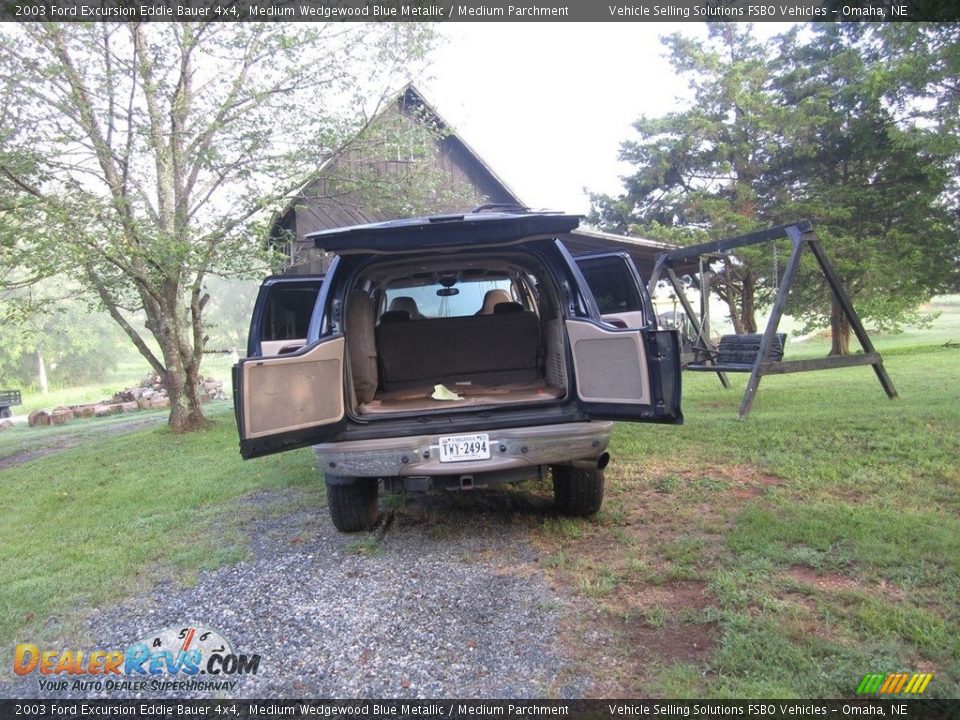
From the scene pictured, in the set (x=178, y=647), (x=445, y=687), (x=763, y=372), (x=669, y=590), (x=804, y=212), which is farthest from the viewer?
(x=804, y=212)

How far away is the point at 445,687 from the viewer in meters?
2.35

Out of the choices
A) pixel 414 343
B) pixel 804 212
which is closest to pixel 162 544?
pixel 414 343

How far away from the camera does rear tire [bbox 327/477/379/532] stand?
13.2 feet

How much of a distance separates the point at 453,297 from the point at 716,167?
14496 millimetres

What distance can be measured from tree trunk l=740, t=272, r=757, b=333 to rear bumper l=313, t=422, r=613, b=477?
14940mm

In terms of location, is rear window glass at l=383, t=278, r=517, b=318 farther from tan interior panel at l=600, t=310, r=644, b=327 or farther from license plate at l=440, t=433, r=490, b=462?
license plate at l=440, t=433, r=490, b=462

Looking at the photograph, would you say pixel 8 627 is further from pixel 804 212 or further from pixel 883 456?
pixel 804 212

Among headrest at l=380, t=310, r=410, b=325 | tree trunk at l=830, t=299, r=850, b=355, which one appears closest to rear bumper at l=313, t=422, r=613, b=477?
headrest at l=380, t=310, r=410, b=325

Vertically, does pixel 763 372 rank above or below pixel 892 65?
below

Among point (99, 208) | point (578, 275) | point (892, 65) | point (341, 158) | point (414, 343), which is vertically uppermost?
point (892, 65)

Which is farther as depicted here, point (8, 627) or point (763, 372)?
point (763, 372)

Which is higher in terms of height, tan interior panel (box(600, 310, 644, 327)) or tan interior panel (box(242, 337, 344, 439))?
tan interior panel (box(600, 310, 644, 327))

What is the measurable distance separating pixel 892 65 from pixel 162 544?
1247 cm

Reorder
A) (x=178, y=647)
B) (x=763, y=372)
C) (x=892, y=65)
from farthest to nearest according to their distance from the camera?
(x=892, y=65) → (x=763, y=372) → (x=178, y=647)
